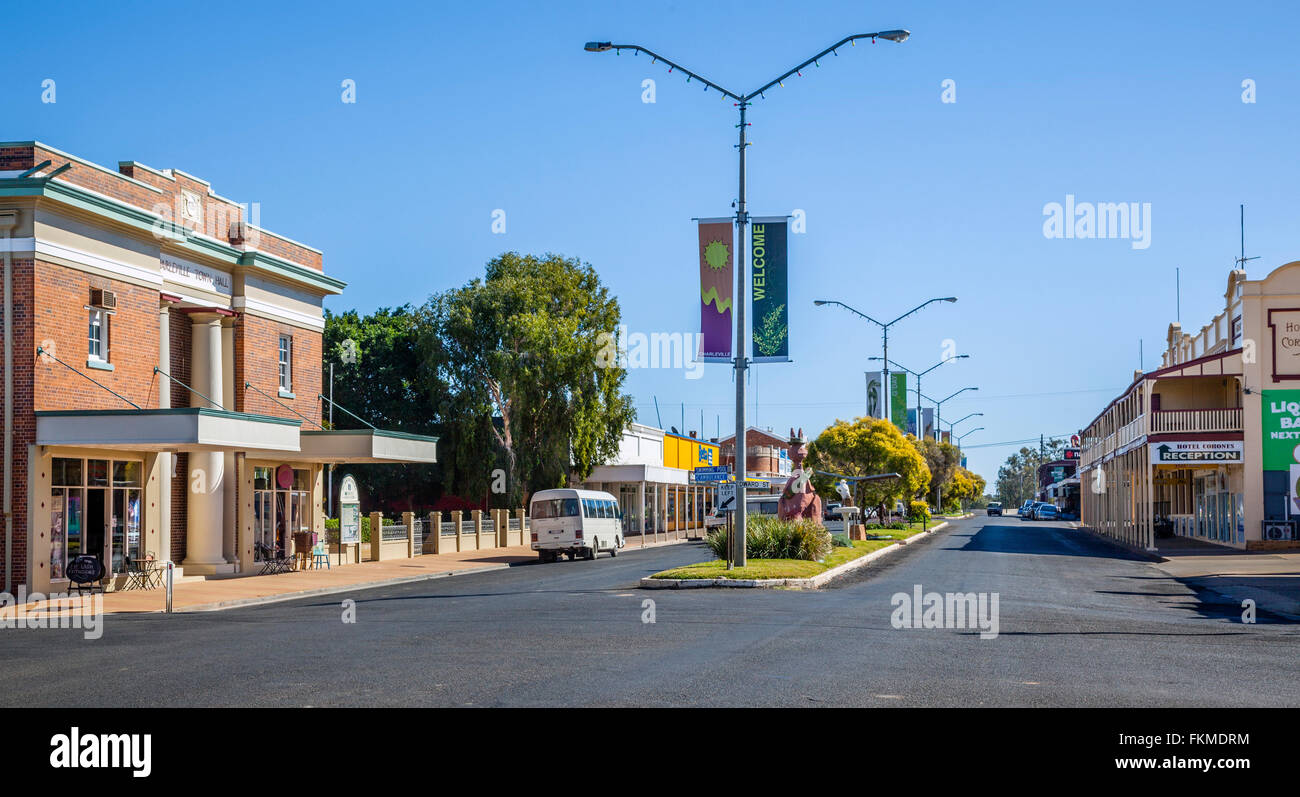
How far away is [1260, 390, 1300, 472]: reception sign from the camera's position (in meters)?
42.5

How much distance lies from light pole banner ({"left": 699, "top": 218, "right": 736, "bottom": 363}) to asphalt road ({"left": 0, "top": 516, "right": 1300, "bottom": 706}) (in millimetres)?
5116

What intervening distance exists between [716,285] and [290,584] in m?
12.2

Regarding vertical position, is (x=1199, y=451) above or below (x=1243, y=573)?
above

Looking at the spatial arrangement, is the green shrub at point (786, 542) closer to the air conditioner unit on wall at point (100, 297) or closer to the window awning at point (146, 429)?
the window awning at point (146, 429)

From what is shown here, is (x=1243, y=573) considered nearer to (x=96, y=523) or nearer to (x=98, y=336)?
(x=96, y=523)

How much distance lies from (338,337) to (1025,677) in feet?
192

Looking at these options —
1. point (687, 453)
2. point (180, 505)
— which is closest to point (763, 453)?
point (687, 453)

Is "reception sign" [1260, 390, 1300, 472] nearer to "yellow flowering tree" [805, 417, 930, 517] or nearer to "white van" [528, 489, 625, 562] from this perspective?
"yellow flowering tree" [805, 417, 930, 517]

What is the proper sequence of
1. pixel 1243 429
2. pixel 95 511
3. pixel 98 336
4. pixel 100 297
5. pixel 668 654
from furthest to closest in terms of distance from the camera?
pixel 1243 429
pixel 95 511
pixel 98 336
pixel 100 297
pixel 668 654

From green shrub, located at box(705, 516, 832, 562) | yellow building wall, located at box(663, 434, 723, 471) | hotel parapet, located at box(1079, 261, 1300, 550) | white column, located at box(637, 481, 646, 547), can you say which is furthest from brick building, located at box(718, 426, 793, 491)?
green shrub, located at box(705, 516, 832, 562)

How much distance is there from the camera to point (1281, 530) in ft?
136

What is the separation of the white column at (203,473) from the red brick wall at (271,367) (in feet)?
5.08
